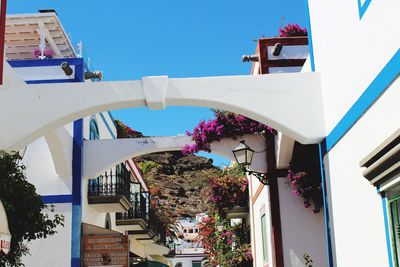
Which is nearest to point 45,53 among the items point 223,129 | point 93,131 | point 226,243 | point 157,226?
point 93,131

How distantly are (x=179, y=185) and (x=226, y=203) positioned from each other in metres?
48.6

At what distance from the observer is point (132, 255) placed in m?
25.8

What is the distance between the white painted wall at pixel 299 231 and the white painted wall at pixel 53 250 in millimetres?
5238

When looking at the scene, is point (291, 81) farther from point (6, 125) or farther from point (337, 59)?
point (6, 125)

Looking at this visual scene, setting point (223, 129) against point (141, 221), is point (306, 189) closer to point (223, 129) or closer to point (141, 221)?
point (223, 129)

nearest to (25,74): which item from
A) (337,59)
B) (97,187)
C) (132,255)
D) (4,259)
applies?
(97,187)

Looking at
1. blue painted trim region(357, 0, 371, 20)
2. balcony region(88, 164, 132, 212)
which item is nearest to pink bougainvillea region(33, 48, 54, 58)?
balcony region(88, 164, 132, 212)

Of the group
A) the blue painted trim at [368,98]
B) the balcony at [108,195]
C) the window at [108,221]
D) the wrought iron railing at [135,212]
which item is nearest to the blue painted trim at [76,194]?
the balcony at [108,195]

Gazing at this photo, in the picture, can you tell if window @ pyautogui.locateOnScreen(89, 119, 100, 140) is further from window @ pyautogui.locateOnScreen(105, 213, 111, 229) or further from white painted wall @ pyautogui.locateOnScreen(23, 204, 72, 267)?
white painted wall @ pyautogui.locateOnScreen(23, 204, 72, 267)

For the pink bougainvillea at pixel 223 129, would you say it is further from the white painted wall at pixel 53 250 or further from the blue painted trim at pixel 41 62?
the blue painted trim at pixel 41 62

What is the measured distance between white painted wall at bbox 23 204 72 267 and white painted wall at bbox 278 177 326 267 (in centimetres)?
524

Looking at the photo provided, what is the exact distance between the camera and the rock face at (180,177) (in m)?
62.1

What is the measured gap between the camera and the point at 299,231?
40.5 ft

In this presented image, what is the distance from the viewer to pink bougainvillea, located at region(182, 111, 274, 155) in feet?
42.4
